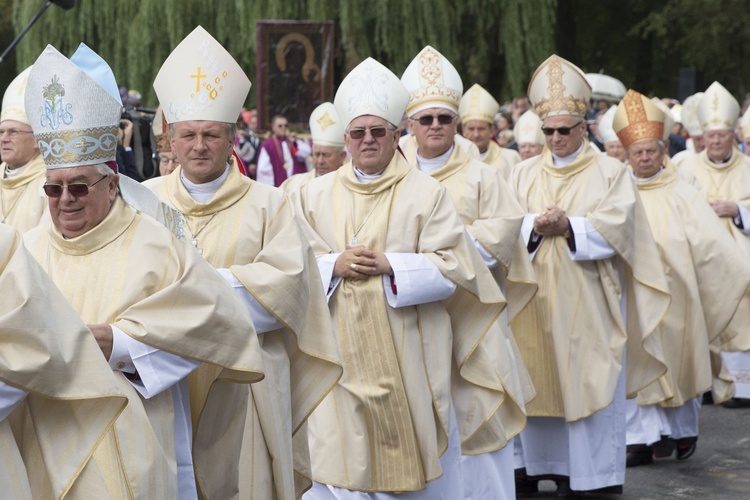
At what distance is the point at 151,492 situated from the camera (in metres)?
4.34

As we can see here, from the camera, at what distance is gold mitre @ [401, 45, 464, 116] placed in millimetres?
8141

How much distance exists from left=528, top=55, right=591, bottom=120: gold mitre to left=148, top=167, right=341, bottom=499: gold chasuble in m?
3.39

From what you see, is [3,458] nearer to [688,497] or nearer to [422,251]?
[422,251]

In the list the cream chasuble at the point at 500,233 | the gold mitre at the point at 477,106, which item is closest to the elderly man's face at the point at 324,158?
the cream chasuble at the point at 500,233

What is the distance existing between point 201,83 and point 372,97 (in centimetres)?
130

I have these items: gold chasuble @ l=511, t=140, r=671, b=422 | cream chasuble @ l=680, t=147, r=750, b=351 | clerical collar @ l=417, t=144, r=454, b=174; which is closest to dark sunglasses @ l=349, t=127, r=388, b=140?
clerical collar @ l=417, t=144, r=454, b=174

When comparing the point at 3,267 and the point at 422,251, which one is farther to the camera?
the point at 422,251

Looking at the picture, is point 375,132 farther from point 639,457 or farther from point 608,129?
point 608,129

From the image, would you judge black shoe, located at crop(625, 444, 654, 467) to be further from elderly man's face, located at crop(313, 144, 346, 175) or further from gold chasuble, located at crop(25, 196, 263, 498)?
gold chasuble, located at crop(25, 196, 263, 498)

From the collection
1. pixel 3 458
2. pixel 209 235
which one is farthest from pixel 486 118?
pixel 3 458

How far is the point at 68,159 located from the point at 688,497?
4.96m

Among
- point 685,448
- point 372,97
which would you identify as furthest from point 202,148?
point 685,448

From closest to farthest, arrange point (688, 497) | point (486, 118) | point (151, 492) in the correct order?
1. point (151, 492)
2. point (688, 497)
3. point (486, 118)

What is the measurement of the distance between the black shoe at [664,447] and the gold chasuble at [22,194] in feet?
14.1
